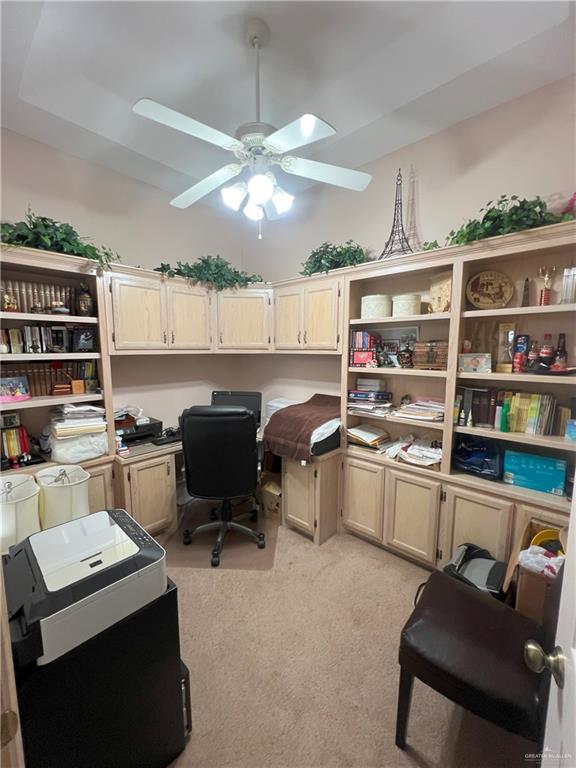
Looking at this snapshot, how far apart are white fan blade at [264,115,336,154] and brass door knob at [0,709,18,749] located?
75.3 inches

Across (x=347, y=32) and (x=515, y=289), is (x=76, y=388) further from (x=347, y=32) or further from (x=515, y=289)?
(x=515, y=289)

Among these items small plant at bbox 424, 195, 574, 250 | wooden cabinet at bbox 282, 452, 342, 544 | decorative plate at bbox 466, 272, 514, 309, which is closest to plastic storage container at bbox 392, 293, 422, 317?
decorative plate at bbox 466, 272, 514, 309

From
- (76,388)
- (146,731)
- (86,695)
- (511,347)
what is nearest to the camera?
(86,695)

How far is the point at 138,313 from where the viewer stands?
2512 mm

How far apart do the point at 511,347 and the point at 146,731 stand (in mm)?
2555

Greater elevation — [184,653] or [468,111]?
[468,111]

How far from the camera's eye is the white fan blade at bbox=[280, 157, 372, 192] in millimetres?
1681

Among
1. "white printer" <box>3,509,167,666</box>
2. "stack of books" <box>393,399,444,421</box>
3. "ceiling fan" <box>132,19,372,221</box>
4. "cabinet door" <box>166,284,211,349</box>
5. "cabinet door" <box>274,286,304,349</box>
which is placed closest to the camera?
"white printer" <box>3,509,167,666</box>

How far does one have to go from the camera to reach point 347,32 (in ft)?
5.24

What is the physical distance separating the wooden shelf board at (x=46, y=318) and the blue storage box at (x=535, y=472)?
296 centimetres

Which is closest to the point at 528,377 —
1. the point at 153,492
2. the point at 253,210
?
the point at 253,210

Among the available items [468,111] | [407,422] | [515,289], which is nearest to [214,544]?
[407,422]

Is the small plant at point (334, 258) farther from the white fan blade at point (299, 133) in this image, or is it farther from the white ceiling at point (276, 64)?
the white fan blade at point (299, 133)

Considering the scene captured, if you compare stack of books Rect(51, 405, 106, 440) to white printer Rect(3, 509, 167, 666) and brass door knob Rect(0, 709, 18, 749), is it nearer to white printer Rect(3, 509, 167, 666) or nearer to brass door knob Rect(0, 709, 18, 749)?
white printer Rect(3, 509, 167, 666)
